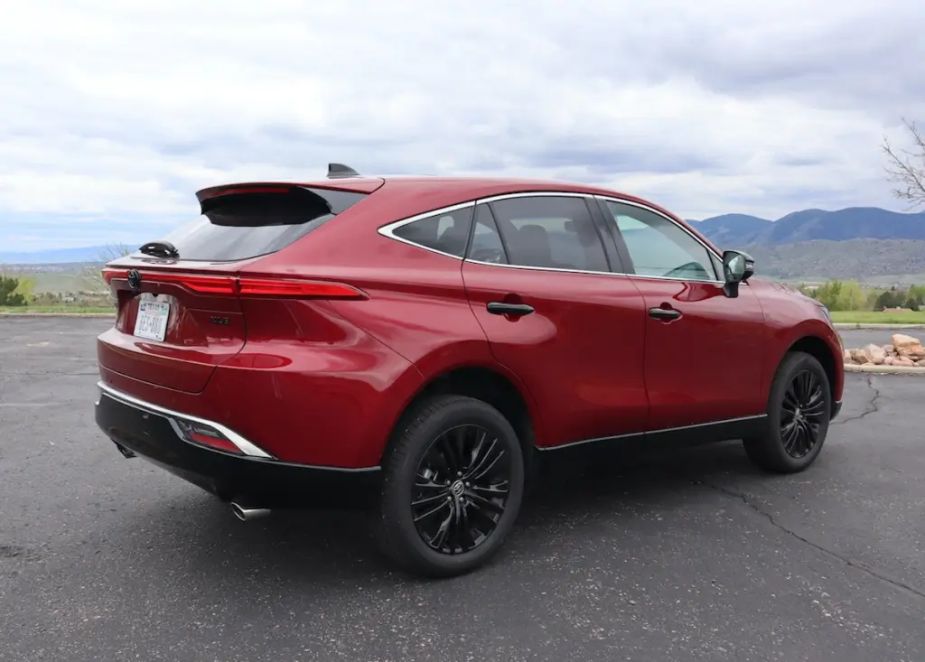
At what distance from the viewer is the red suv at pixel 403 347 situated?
294 centimetres

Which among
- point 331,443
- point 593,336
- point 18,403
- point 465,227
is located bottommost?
point 18,403

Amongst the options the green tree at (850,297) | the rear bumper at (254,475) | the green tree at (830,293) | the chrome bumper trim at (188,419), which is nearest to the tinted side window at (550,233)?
the rear bumper at (254,475)

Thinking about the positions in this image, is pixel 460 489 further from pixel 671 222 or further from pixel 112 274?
pixel 671 222

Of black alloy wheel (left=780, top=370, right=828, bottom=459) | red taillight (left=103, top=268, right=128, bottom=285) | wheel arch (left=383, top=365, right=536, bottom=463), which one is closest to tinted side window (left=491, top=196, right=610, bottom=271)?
wheel arch (left=383, top=365, right=536, bottom=463)

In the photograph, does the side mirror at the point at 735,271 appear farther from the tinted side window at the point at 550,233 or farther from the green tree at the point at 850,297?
the green tree at the point at 850,297

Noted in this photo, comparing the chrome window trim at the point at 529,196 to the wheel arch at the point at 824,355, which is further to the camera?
the wheel arch at the point at 824,355

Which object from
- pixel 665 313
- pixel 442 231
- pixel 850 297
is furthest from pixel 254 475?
pixel 850 297

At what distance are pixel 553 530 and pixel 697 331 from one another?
1.36 meters

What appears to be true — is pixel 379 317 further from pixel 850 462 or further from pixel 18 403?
pixel 18 403

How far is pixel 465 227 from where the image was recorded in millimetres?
3500

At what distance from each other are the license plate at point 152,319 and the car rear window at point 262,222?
0.24m

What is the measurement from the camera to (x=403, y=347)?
306 cm

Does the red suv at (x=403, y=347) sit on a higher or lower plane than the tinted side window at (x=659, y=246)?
lower

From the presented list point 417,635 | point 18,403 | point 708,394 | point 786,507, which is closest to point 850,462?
point 786,507
